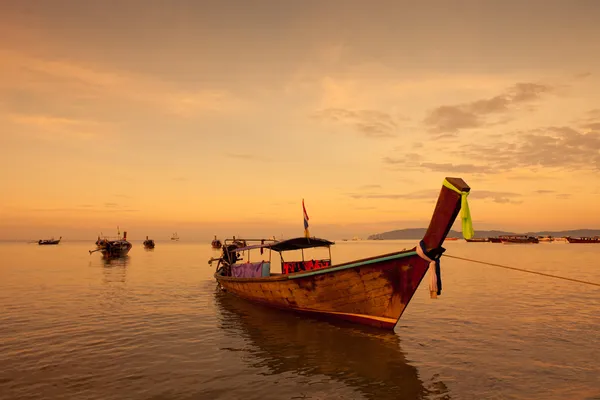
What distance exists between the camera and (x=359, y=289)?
12906mm

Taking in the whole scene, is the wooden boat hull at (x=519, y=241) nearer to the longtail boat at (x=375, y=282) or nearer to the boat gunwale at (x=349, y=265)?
the longtail boat at (x=375, y=282)

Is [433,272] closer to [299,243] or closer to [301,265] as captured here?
[299,243]

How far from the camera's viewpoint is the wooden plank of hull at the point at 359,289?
1186cm

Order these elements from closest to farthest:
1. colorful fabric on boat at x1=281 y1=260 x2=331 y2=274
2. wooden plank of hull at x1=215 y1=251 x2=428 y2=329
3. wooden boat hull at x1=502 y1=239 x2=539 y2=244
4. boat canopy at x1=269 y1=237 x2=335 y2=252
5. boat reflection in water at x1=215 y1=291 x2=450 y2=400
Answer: boat reflection in water at x1=215 y1=291 x2=450 y2=400
wooden plank of hull at x1=215 y1=251 x2=428 y2=329
boat canopy at x1=269 y1=237 x2=335 y2=252
colorful fabric on boat at x1=281 y1=260 x2=331 y2=274
wooden boat hull at x1=502 y1=239 x2=539 y2=244

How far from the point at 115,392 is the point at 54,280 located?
93.7 feet

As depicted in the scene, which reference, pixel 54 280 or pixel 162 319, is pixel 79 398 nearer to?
pixel 162 319

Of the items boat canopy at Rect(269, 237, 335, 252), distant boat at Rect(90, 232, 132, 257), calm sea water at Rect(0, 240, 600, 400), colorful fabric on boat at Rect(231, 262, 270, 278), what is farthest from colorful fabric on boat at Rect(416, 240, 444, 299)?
distant boat at Rect(90, 232, 132, 257)

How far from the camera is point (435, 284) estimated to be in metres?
10.9

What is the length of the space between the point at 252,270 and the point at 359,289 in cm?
819

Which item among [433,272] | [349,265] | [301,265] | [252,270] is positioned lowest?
[252,270]

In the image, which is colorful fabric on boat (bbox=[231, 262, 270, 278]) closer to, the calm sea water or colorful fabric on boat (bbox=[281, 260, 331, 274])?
colorful fabric on boat (bbox=[281, 260, 331, 274])

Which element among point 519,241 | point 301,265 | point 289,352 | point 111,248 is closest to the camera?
point 289,352

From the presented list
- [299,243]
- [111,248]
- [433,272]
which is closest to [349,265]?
[433,272]

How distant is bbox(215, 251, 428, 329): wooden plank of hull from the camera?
11859 millimetres
